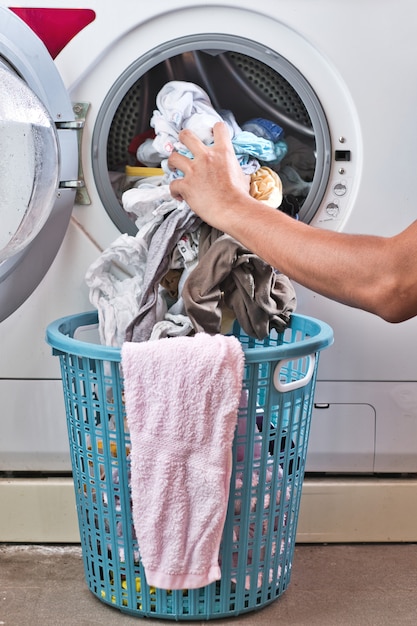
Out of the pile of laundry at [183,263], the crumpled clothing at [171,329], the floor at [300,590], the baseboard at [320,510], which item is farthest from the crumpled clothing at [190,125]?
the floor at [300,590]

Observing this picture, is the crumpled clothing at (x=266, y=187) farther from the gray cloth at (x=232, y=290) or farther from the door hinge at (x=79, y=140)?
the door hinge at (x=79, y=140)

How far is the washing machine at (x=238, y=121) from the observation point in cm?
143

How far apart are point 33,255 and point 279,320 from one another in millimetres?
468

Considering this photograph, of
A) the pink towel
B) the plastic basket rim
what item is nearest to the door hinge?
the plastic basket rim

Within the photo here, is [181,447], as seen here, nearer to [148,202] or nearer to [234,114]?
[148,202]

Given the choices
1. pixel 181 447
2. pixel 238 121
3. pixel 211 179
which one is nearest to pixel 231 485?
pixel 181 447

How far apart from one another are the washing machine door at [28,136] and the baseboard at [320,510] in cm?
48

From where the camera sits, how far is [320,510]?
1.61m

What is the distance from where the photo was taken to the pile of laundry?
1.36 meters

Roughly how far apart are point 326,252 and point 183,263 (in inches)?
16.8

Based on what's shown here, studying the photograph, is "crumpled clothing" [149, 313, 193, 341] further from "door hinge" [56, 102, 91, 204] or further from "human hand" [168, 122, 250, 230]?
"door hinge" [56, 102, 91, 204]

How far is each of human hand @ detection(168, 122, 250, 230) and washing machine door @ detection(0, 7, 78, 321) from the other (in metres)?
0.20

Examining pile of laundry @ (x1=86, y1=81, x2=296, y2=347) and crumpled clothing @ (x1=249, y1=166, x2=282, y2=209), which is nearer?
pile of laundry @ (x1=86, y1=81, x2=296, y2=347)

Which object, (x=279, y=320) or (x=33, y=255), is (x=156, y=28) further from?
(x=279, y=320)
